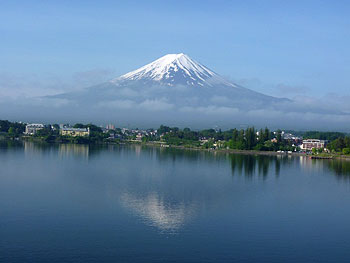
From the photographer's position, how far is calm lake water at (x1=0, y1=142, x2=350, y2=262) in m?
5.16

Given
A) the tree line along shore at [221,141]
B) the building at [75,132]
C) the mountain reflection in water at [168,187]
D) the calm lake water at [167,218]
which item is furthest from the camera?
the building at [75,132]

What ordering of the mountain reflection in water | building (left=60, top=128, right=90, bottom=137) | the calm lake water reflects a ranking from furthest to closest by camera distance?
1. building (left=60, top=128, right=90, bottom=137)
2. the mountain reflection in water
3. the calm lake water

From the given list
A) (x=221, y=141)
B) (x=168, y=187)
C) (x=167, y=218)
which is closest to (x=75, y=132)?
(x=221, y=141)

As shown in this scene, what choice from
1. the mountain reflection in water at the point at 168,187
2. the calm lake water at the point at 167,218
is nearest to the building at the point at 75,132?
the mountain reflection in water at the point at 168,187

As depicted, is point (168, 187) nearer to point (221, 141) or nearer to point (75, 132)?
point (221, 141)

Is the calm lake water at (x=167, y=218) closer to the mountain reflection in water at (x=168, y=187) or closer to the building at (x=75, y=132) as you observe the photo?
the mountain reflection in water at (x=168, y=187)

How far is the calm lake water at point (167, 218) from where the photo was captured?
5164 millimetres

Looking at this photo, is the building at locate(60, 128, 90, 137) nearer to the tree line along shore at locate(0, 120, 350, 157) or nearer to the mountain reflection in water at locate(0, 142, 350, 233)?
the tree line along shore at locate(0, 120, 350, 157)

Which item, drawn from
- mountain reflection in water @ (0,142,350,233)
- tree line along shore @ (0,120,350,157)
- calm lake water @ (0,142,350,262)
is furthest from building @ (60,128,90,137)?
calm lake water @ (0,142,350,262)

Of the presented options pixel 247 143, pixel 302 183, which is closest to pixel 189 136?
pixel 247 143

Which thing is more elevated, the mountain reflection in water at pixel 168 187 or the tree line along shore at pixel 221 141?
the tree line along shore at pixel 221 141

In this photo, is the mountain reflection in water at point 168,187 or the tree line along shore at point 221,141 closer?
the mountain reflection in water at point 168,187

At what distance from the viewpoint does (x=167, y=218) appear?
6.59 metres

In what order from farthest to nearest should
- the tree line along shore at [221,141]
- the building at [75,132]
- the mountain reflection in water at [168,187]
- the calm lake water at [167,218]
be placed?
1. the building at [75,132]
2. the tree line along shore at [221,141]
3. the mountain reflection in water at [168,187]
4. the calm lake water at [167,218]
